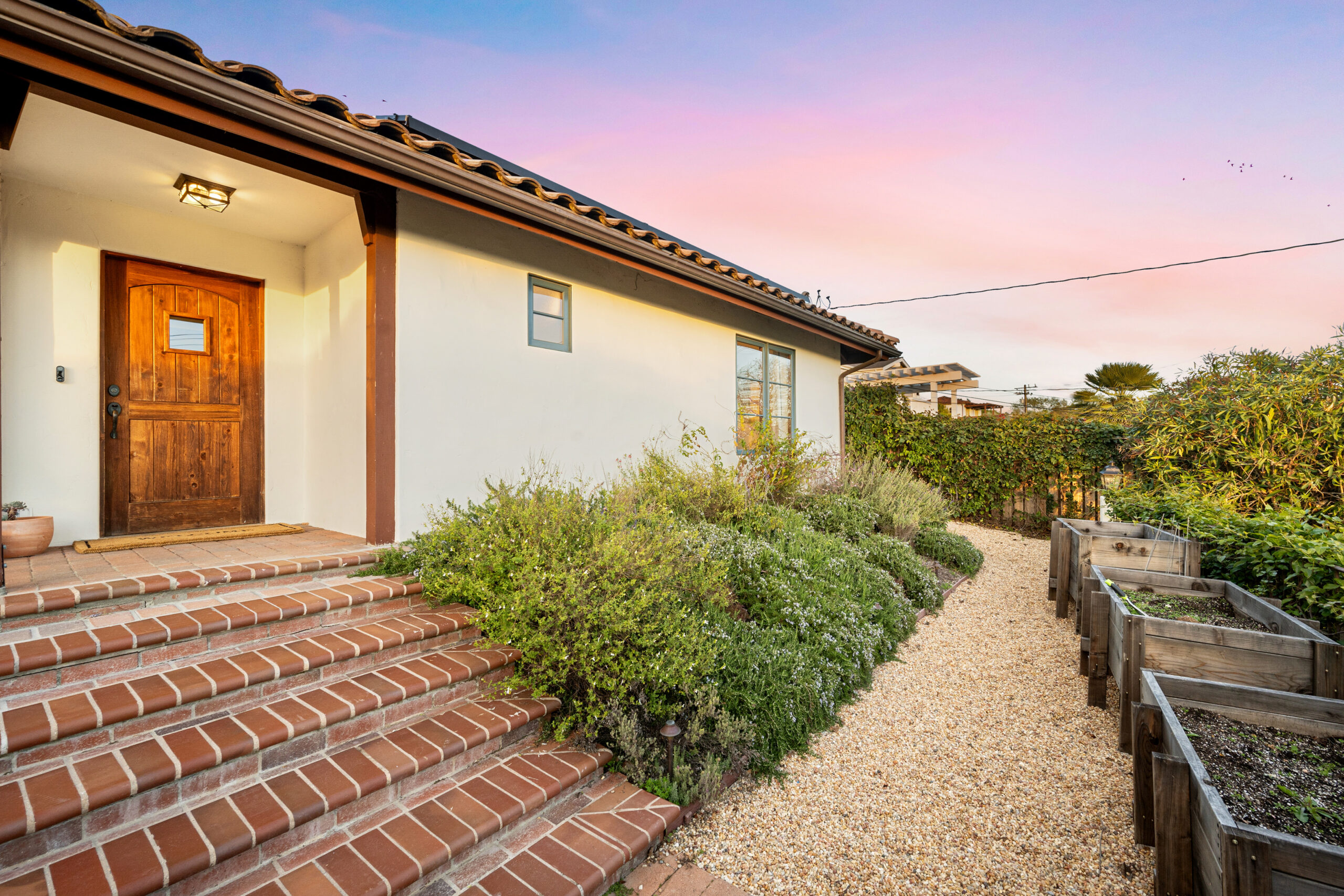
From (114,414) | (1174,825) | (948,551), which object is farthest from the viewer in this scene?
(948,551)

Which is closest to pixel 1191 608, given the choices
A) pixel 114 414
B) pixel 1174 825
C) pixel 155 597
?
pixel 1174 825

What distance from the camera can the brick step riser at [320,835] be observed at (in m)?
1.62

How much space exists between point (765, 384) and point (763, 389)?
0.10 meters

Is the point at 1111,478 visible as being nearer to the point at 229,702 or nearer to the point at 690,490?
the point at 690,490

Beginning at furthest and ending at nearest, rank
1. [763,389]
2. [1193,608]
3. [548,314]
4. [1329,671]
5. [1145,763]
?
[763,389], [548,314], [1193,608], [1329,671], [1145,763]

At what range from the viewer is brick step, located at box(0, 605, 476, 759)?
6.07ft

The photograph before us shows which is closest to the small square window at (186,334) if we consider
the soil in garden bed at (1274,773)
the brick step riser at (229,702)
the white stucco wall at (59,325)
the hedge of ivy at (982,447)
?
the white stucco wall at (59,325)

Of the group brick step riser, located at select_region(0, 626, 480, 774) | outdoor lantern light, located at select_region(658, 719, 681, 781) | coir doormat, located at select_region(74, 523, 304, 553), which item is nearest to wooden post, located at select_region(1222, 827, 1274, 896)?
outdoor lantern light, located at select_region(658, 719, 681, 781)

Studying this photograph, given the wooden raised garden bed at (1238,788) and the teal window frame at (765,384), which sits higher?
the teal window frame at (765,384)

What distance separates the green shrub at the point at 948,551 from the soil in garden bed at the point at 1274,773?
4394 millimetres

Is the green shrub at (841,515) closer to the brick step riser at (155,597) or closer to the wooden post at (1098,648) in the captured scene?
the wooden post at (1098,648)

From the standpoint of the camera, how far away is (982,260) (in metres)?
11.2

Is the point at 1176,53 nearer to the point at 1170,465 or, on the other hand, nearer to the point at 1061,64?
the point at 1061,64

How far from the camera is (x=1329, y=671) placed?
2.35m
